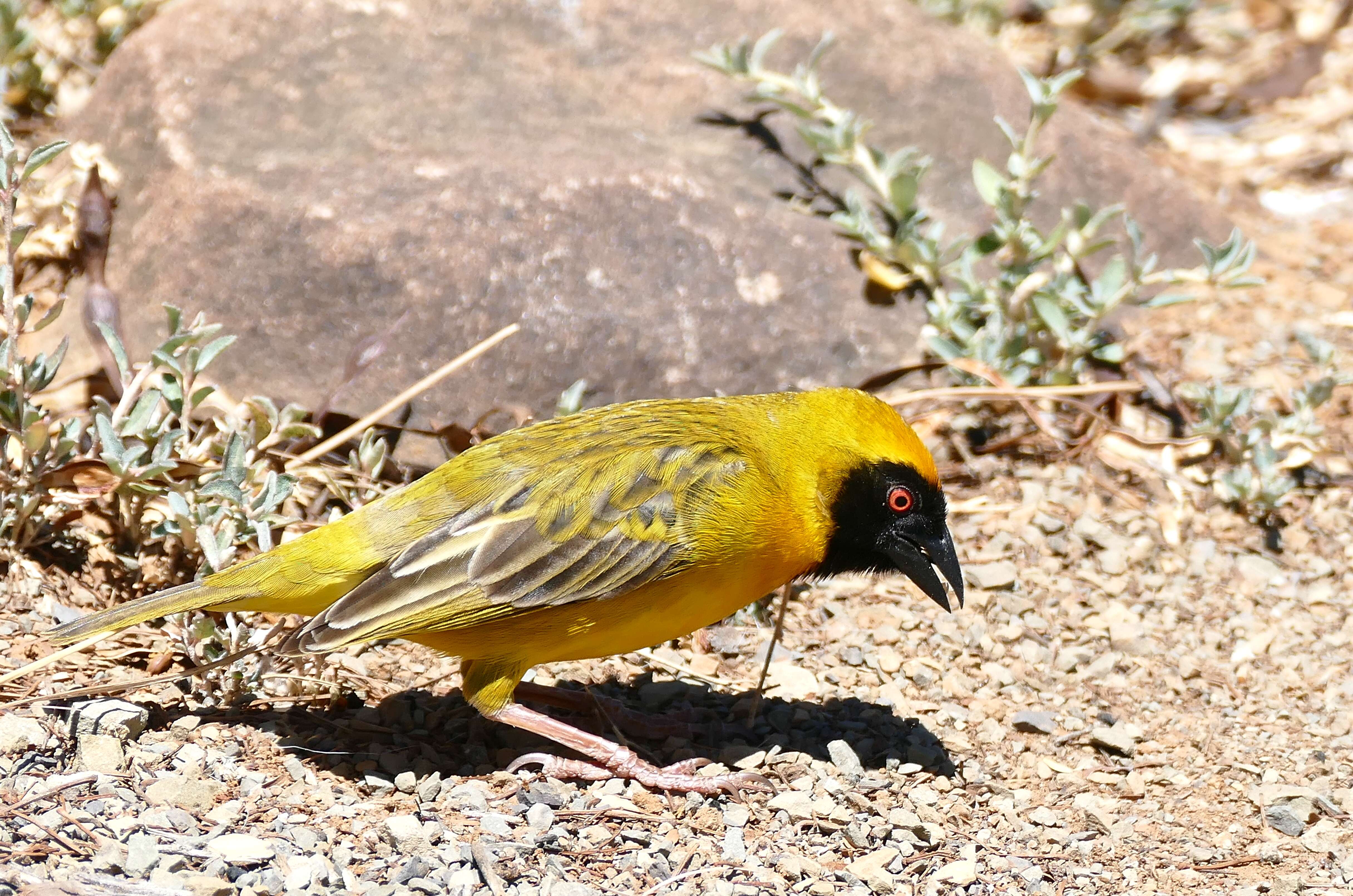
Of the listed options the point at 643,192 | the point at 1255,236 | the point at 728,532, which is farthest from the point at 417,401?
the point at 1255,236

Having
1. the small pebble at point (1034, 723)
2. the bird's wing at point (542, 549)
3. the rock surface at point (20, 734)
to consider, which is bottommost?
the small pebble at point (1034, 723)

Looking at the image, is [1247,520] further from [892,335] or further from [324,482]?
[324,482]

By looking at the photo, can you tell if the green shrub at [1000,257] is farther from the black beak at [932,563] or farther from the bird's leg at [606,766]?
the bird's leg at [606,766]

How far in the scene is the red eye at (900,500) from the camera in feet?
Answer: 13.5

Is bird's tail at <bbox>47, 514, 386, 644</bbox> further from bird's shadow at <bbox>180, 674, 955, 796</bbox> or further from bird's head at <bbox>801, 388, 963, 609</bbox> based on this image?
bird's head at <bbox>801, 388, 963, 609</bbox>

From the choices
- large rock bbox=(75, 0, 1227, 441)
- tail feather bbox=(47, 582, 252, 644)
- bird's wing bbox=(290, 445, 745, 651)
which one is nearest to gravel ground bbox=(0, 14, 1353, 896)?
tail feather bbox=(47, 582, 252, 644)

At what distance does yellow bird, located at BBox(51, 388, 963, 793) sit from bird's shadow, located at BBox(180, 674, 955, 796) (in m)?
0.22

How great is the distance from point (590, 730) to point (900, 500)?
50.7 inches

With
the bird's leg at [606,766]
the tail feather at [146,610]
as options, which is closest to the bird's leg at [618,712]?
the bird's leg at [606,766]

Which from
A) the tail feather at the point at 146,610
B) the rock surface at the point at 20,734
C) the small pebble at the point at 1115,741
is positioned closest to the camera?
the rock surface at the point at 20,734

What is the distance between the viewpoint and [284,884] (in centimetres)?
333

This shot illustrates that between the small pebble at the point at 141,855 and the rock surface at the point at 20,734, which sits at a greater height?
the small pebble at the point at 141,855

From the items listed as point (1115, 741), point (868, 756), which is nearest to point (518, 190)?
point (868, 756)

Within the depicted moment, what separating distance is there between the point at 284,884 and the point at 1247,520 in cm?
410
